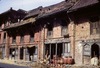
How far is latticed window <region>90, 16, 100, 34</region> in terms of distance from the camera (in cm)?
1973

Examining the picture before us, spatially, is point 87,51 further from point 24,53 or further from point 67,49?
point 24,53

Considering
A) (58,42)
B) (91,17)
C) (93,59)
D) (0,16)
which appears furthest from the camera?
(0,16)

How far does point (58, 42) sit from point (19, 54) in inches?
426

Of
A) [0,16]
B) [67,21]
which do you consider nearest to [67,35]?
[67,21]

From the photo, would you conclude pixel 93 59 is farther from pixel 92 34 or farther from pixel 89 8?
pixel 89 8

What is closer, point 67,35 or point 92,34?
point 92,34

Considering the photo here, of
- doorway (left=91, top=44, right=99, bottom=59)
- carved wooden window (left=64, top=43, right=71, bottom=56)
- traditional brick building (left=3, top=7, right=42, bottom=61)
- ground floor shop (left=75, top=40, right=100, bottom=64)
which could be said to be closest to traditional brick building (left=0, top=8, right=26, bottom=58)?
traditional brick building (left=3, top=7, right=42, bottom=61)

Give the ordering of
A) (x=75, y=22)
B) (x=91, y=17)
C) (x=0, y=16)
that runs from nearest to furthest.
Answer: (x=91, y=17) → (x=75, y=22) → (x=0, y=16)

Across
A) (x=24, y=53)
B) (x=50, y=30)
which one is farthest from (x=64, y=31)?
(x=24, y=53)

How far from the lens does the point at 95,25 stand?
19984 millimetres

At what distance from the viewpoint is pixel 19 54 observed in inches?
1282

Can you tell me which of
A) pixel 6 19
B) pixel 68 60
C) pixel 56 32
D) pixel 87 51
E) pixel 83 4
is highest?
pixel 6 19

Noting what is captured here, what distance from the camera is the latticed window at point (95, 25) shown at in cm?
1973

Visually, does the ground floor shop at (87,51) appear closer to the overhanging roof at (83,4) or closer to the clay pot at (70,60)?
the clay pot at (70,60)
